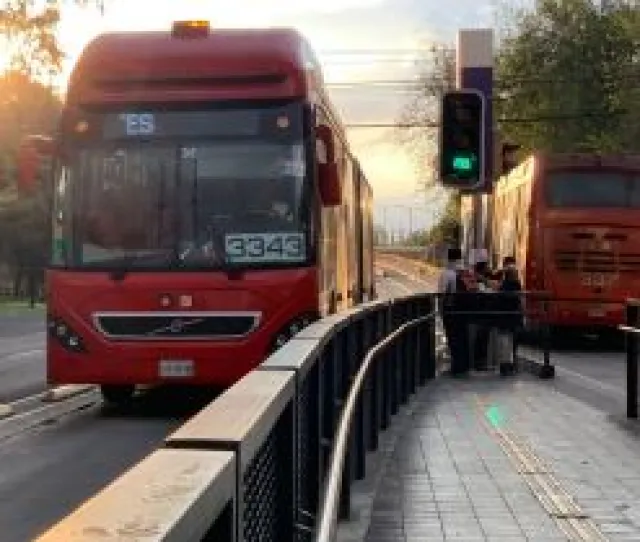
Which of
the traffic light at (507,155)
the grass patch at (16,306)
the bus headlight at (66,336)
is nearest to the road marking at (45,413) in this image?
the bus headlight at (66,336)

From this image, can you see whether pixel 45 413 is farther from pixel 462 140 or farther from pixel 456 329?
pixel 456 329

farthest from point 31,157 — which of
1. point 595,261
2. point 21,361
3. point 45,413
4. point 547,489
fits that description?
point 595,261

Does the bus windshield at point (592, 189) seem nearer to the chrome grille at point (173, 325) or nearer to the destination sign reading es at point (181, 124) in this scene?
the destination sign reading es at point (181, 124)

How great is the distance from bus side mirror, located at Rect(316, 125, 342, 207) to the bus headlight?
2.72 meters

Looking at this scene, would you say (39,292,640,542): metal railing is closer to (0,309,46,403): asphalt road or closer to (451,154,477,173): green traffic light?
(451,154,477,173): green traffic light

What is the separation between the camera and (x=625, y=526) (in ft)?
24.5

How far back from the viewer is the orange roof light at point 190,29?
1350 cm

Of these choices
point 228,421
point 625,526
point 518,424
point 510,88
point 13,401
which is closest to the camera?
point 228,421

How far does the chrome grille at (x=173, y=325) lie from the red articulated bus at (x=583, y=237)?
50.3 feet

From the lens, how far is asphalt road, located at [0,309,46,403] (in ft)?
56.8

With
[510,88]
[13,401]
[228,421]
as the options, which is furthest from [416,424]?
[510,88]

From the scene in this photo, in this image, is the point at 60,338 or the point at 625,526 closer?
the point at 625,526

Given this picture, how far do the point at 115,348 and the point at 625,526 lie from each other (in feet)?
21.7

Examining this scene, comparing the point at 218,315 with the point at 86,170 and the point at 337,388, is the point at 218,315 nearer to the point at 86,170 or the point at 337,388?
the point at 86,170
